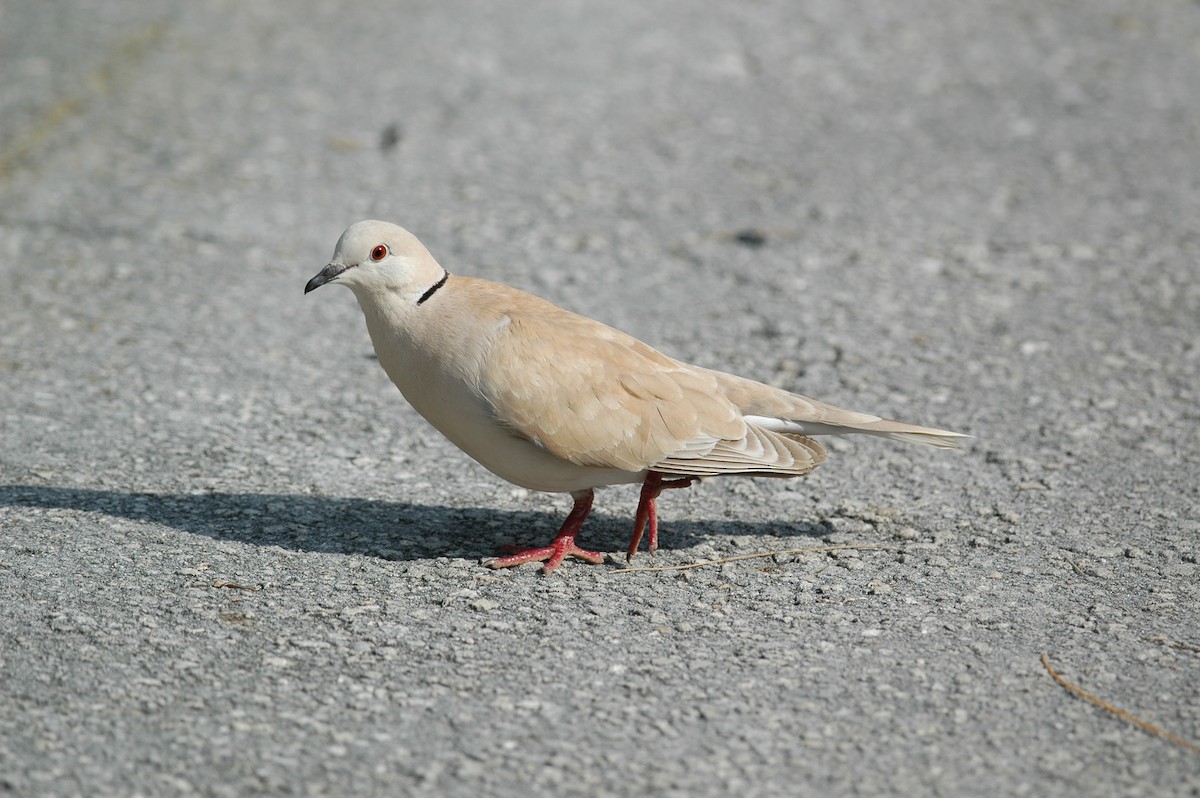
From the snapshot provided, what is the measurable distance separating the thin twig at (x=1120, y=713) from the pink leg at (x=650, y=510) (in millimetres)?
1399

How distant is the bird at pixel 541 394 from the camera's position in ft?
13.9

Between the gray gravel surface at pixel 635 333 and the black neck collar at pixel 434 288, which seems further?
the black neck collar at pixel 434 288

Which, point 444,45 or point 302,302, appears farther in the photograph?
point 444,45

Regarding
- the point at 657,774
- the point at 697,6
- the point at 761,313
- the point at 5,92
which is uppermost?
the point at 697,6

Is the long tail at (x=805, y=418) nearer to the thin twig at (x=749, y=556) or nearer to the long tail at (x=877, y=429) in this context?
the long tail at (x=877, y=429)

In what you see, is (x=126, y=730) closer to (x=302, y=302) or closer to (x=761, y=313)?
(x=302, y=302)

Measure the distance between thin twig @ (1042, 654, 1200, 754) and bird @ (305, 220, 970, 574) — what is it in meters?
1.14

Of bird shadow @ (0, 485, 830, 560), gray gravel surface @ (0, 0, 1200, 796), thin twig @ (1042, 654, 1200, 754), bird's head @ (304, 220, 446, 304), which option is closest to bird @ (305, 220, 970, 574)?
bird's head @ (304, 220, 446, 304)

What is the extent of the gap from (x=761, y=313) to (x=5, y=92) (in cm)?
609

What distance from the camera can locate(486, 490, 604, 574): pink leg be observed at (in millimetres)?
4367

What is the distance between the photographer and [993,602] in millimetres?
4152

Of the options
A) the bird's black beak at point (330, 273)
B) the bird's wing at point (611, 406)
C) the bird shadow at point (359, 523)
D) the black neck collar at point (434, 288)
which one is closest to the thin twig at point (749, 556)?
the bird shadow at point (359, 523)

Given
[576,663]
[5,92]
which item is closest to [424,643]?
[576,663]

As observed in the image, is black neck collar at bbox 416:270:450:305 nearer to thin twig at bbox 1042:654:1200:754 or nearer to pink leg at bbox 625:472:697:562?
pink leg at bbox 625:472:697:562
